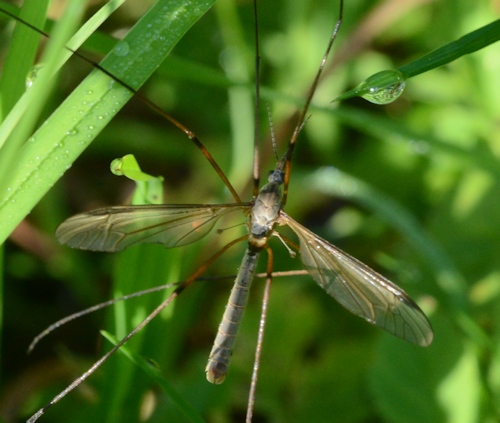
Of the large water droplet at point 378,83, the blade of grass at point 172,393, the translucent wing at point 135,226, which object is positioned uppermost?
the large water droplet at point 378,83

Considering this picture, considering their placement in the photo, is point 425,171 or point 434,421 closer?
point 434,421

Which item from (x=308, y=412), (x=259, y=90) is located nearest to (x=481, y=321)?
(x=308, y=412)

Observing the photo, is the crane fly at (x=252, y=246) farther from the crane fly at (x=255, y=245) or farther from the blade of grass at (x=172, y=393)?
the blade of grass at (x=172, y=393)

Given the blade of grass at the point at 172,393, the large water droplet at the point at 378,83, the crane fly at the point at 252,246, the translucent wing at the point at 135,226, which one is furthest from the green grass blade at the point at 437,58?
the blade of grass at the point at 172,393

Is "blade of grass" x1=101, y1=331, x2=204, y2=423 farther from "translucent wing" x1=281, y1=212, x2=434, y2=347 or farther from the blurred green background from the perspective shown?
"translucent wing" x1=281, y1=212, x2=434, y2=347

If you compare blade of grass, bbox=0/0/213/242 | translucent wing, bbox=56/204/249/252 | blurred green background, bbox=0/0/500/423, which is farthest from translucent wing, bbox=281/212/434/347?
blade of grass, bbox=0/0/213/242

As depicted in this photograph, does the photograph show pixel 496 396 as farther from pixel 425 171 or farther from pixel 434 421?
pixel 425 171
